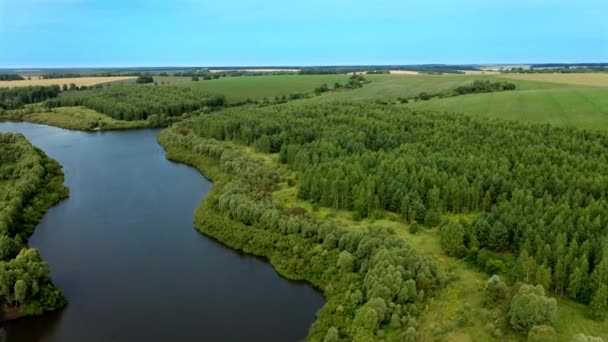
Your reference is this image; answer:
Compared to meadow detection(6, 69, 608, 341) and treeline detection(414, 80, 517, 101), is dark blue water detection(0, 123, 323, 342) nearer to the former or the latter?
meadow detection(6, 69, 608, 341)

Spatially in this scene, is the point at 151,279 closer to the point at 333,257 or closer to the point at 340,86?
the point at 333,257

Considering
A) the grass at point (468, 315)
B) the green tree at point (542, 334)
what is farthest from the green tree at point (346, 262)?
the green tree at point (542, 334)

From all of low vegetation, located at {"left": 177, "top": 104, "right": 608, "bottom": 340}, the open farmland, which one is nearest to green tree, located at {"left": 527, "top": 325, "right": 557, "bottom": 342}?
low vegetation, located at {"left": 177, "top": 104, "right": 608, "bottom": 340}

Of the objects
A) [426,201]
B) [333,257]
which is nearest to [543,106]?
[426,201]

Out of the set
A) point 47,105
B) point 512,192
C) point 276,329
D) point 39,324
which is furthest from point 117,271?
point 47,105

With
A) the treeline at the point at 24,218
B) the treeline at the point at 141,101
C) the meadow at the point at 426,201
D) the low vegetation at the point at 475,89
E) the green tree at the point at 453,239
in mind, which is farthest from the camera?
the low vegetation at the point at 475,89

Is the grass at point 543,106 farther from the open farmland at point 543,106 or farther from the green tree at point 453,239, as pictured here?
the green tree at point 453,239
